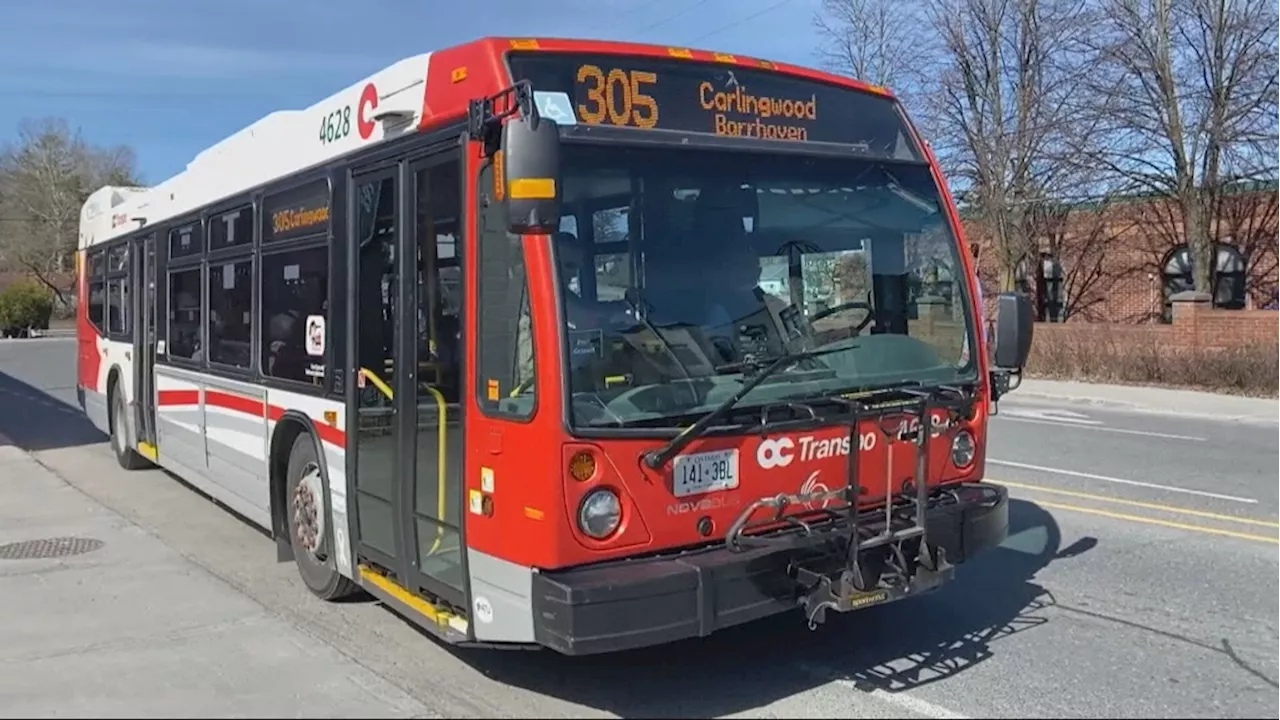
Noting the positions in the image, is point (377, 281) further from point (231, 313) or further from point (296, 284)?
point (231, 313)

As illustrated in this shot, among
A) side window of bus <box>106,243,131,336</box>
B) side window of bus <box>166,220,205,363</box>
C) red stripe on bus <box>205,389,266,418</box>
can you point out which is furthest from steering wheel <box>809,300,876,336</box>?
side window of bus <box>106,243,131,336</box>

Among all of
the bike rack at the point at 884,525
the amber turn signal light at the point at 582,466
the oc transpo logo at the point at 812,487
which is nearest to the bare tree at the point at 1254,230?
the bike rack at the point at 884,525

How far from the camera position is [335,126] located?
6230 millimetres

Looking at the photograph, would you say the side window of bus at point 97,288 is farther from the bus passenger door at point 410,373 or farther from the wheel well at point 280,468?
the bus passenger door at point 410,373

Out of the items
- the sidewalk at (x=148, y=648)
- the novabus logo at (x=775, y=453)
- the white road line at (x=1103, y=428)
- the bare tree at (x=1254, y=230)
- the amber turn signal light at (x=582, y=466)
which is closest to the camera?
the amber turn signal light at (x=582, y=466)

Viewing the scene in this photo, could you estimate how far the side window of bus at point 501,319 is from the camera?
446cm

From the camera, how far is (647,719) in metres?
4.75

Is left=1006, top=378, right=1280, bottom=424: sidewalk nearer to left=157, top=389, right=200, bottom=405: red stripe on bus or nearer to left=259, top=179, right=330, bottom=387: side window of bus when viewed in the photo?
left=157, top=389, right=200, bottom=405: red stripe on bus

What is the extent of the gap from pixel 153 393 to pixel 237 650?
549 cm

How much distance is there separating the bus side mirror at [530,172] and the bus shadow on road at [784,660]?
216 centimetres

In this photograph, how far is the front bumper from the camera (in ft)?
13.8

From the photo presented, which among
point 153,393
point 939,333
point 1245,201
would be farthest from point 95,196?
point 1245,201

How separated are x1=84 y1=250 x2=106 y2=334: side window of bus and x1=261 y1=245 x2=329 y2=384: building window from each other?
6.29 meters

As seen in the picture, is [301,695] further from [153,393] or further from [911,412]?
[153,393]
